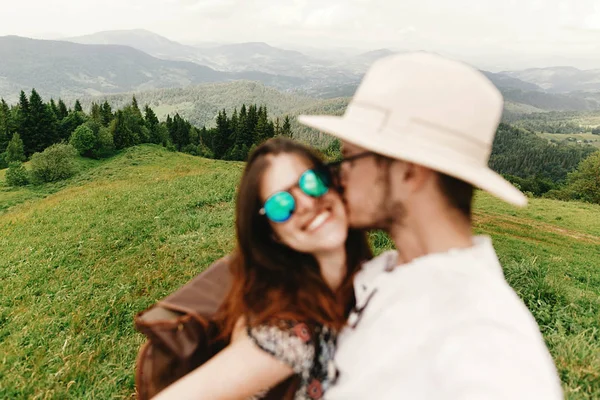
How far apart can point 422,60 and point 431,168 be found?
47cm

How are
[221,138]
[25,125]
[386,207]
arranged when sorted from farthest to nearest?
[221,138] < [25,125] < [386,207]

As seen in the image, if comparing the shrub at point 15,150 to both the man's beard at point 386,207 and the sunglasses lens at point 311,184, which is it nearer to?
the sunglasses lens at point 311,184

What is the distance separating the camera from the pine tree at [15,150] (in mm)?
54812

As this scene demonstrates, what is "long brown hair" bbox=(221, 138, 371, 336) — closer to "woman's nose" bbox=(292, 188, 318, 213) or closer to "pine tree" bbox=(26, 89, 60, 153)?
"woman's nose" bbox=(292, 188, 318, 213)

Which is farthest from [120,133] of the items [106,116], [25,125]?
[25,125]

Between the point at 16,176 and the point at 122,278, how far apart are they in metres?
44.5

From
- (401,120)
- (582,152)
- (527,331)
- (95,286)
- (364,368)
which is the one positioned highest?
(401,120)

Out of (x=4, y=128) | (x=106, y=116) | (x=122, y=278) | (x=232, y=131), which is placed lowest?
(x=232, y=131)

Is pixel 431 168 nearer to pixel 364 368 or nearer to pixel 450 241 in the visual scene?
pixel 450 241

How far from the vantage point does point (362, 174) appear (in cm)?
186

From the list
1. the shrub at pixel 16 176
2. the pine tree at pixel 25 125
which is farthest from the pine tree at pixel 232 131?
the shrub at pixel 16 176

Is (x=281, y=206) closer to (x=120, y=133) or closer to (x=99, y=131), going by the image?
(x=99, y=131)

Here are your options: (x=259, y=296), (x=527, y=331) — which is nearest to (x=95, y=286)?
(x=259, y=296)

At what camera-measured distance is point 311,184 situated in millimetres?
1984
